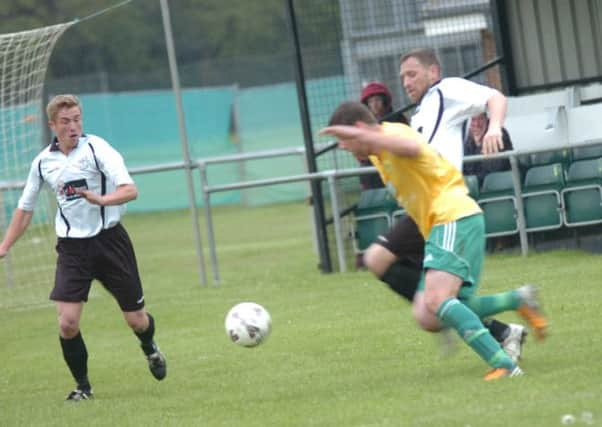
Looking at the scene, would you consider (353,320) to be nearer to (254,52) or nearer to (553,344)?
(553,344)

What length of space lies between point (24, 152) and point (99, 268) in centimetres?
744

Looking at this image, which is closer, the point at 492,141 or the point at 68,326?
the point at 492,141

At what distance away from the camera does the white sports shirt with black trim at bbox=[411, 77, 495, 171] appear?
380 inches

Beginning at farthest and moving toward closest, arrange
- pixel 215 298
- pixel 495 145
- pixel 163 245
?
pixel 163 245 < pixel 215 298 < pixel 495 145

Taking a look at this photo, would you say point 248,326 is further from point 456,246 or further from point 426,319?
point 456,246

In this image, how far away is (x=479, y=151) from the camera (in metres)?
16.0

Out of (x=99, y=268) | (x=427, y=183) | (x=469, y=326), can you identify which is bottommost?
(x=469, y=326)

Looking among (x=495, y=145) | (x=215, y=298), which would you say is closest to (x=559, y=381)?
(x=495, y=145)

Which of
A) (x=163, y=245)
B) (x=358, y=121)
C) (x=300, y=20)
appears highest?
(x=300, y=20)

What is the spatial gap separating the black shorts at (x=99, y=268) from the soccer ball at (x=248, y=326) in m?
0.82

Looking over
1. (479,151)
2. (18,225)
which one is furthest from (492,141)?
(479,151)

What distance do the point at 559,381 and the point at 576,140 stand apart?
761cm

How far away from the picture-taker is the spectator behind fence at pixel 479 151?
1590cm

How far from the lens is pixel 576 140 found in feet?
51.6
